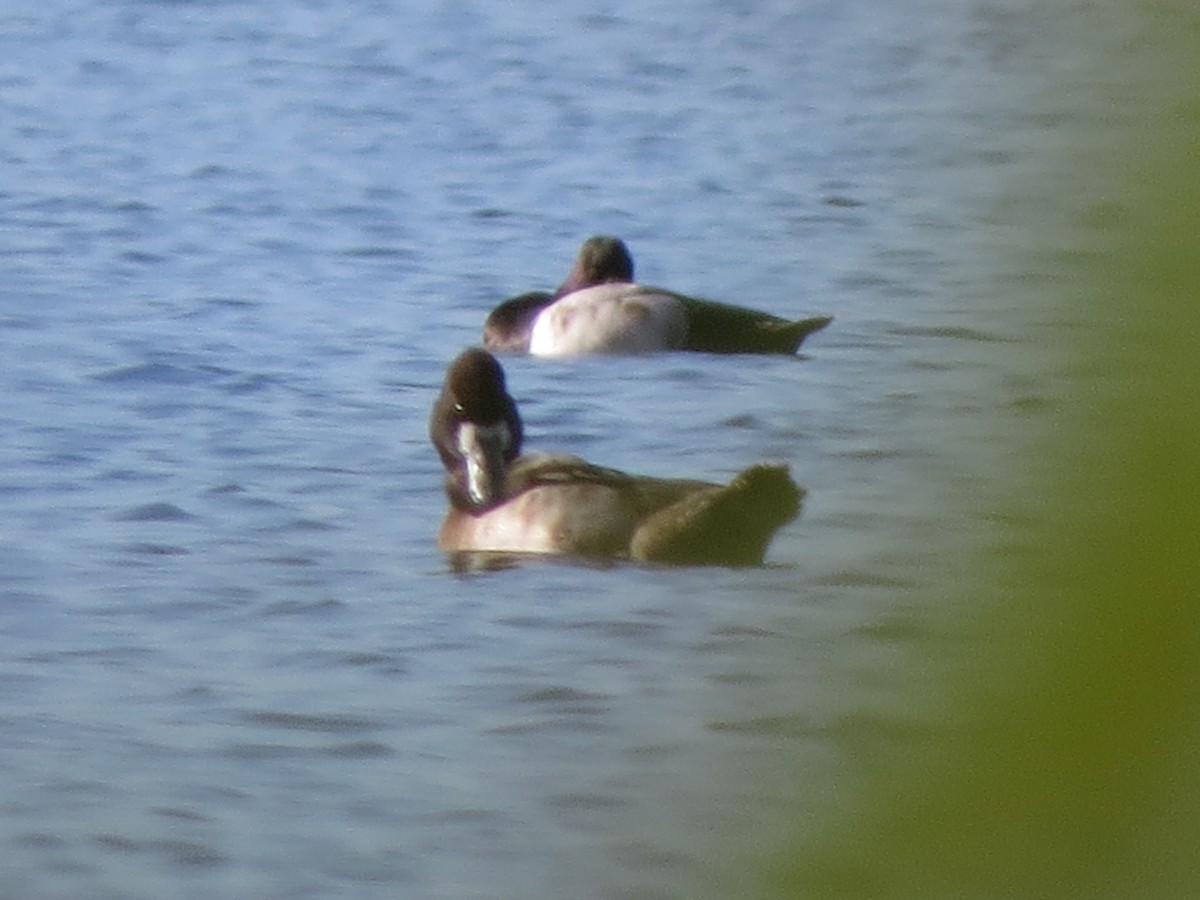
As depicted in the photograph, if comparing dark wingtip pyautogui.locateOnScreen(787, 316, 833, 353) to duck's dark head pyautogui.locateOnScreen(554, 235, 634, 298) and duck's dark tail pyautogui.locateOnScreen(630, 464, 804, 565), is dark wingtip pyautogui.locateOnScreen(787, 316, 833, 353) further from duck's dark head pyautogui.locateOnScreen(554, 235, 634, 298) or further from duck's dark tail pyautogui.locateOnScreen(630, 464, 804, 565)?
duck's dark tail pyautogui.locateOnScreen(630, 464, 804, 565)

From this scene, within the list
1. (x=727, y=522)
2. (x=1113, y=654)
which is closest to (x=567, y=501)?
(x=727, y=522)

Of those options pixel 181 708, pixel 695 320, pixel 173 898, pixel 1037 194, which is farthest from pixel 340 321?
pixel 1037 194

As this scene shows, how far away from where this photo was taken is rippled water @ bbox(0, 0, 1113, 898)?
491 centimetres

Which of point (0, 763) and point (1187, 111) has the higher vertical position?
point (1187, 111)

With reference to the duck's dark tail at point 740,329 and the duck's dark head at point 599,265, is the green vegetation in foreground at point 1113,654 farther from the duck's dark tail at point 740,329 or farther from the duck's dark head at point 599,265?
the duck's dark head at point 599,265

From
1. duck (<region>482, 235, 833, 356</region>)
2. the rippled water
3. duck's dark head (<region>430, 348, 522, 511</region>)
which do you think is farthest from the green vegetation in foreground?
duck (<region>482, 235, 833, 356</region>)

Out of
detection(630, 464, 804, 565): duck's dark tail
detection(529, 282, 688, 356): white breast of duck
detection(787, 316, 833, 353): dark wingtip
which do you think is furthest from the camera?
detection(529, 282, 688, 356): white breast of duck

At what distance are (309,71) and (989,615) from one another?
20.8m

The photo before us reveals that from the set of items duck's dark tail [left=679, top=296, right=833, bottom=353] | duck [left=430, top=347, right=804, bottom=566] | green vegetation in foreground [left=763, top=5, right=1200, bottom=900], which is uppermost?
green vegetation in foreground [left=763, top=5, right=1200, bottom=900]

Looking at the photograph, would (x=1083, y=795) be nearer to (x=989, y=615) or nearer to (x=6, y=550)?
(x=989, y=615)

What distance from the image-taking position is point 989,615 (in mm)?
816

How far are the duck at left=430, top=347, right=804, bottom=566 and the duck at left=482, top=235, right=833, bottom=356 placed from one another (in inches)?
127

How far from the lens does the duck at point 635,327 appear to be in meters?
11.5

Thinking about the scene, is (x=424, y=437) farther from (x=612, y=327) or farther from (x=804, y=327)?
(x=804, y=327)
